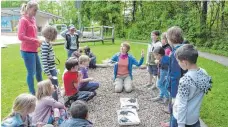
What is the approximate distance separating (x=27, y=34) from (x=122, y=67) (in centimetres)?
239

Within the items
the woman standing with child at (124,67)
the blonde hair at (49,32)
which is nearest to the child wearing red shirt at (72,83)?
the blonde hair at (49,32)

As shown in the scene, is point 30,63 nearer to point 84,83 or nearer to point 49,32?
point 49,32

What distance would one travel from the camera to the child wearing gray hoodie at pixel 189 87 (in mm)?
2875

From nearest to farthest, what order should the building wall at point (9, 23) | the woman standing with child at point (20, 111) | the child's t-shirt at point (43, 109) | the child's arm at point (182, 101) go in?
the child's arm at point (182, 101) → the woman standing with child at point (20, 111) → the child's t-shirt at point (43, 109) → the building wall at point (9, 23)

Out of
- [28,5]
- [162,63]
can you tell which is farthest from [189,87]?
[28,5]

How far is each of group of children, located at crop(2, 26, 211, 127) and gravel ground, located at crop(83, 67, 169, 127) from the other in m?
0.24

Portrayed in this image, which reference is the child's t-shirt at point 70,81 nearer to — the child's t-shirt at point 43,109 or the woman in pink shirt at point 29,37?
the woman in pink shirt at point 29,37

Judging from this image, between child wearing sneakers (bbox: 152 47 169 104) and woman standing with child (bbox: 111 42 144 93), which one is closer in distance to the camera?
child wearing sneakers (bbox: 152 47 169 104)

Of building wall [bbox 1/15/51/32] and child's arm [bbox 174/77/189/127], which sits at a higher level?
building wall [bbox 1/15/51/32]

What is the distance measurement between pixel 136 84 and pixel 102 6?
19511 millimetres

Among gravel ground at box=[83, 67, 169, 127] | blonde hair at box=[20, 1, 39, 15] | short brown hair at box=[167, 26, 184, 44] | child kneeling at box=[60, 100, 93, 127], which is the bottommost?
gravel ground at box=[83, 67, 169, 127]

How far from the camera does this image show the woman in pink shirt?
5.22 meters

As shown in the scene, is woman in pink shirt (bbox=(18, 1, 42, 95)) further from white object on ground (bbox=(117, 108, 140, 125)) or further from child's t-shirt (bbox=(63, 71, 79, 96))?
white object on ground (bbox=(117, 108, 140, 125))

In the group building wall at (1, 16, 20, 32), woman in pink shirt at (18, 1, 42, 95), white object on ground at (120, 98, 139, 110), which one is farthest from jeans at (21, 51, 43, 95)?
building wall at (1, 16, 20, 32)
